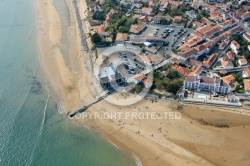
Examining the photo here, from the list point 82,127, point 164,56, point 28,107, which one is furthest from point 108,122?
point 164,56

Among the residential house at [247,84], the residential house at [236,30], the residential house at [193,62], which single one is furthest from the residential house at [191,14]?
the residential house at [247,84]

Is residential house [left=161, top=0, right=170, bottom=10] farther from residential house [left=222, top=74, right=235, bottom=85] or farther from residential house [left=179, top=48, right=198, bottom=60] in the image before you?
residential house [left=222, top=74, right=235, bottom=85]

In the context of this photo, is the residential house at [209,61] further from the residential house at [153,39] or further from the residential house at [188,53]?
the residential house at [153,39]

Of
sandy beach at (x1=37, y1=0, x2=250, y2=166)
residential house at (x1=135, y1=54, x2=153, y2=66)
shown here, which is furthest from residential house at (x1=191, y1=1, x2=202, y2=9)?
→ sandy beach at (x1=37, y1=0, x2=250, y2=166)

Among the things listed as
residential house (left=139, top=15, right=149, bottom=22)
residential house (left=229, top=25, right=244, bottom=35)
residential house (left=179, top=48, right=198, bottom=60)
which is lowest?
residential house (left=179, top=48, right=198, bottom=60)

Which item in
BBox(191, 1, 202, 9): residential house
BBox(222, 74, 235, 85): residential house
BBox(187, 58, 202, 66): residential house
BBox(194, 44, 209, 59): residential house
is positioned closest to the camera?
BBox(222, 74, 235, 85): residential house

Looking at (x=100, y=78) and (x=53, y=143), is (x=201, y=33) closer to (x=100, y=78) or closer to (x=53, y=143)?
(x=100, y=78)

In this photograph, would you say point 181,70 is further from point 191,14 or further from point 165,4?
point 165,4

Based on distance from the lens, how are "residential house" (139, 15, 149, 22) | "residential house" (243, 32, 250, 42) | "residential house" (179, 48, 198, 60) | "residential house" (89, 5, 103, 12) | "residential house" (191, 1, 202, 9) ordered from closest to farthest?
"residential house" (179, 48, 198, 60) → "residential house" (243, 32, 250, 42) → "residential house" (139, 15, 149, 22) → "residential house" (191, 1, 202, 9) → "residential house" (89, 5, 103, 12)
